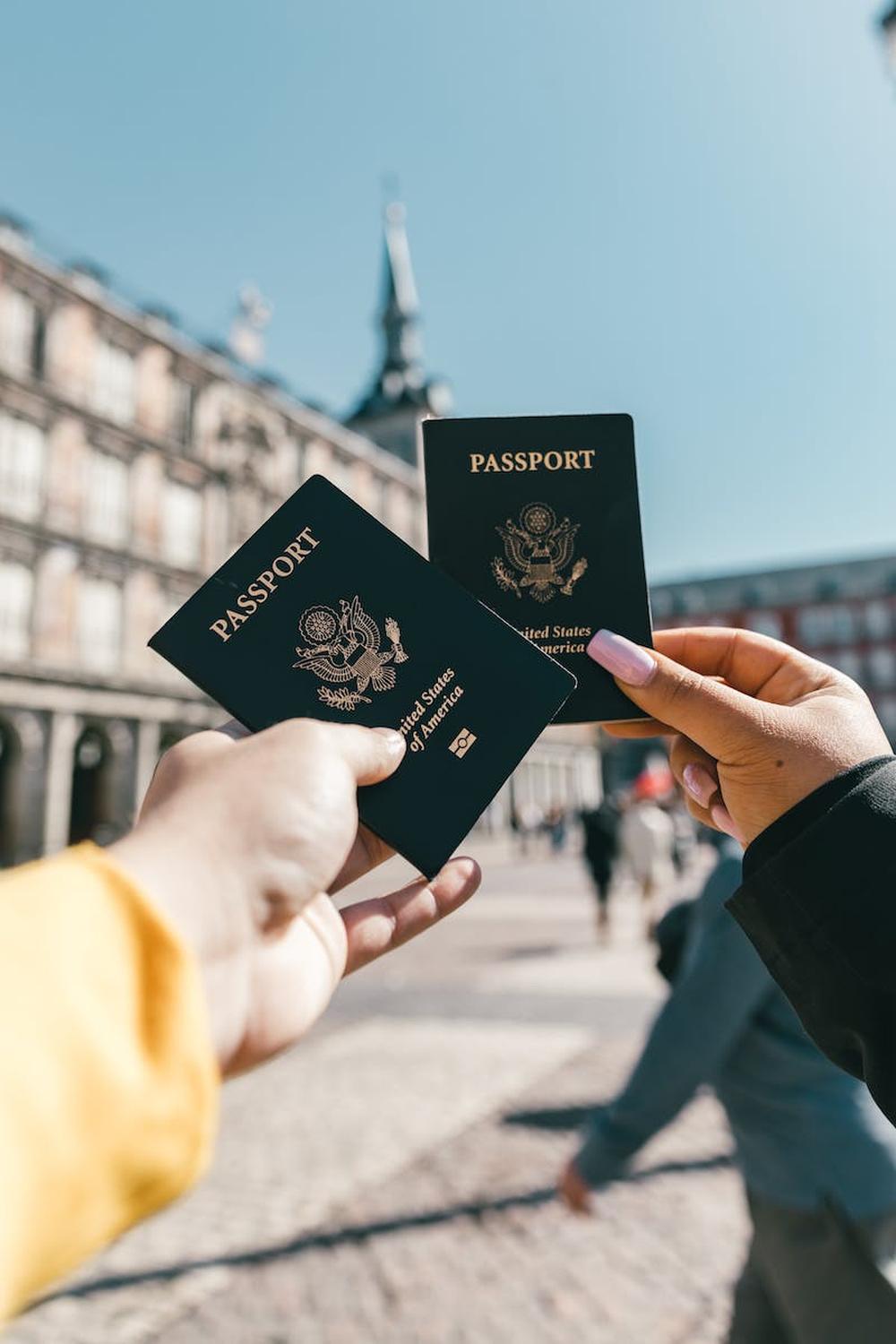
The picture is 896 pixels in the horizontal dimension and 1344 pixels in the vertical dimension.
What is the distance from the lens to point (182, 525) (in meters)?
30.3

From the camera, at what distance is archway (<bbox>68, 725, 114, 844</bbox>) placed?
2628 centimetres

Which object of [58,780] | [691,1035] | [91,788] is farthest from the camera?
[91,788]

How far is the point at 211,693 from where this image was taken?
1.33 m

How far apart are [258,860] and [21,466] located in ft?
90.1

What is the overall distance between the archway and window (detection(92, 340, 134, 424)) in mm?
9865

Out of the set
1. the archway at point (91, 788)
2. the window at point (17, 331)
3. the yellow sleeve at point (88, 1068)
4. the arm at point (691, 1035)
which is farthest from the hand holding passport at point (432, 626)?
the window at point (17, 331)

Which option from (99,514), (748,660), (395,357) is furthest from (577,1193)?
(395,357)

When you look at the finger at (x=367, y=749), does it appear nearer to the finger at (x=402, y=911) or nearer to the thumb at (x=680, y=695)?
the finger at (x=402, y=911)

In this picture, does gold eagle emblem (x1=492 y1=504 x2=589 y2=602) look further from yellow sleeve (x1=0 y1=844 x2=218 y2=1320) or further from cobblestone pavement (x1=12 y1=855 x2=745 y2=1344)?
cobblestone pavement (x1=12 y1=855 x2=745 y2=1344)

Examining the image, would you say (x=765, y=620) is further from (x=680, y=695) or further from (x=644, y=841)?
(x=680, y=695)

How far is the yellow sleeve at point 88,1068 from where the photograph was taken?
2.15 ft

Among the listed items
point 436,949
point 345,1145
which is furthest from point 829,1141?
point 436,949

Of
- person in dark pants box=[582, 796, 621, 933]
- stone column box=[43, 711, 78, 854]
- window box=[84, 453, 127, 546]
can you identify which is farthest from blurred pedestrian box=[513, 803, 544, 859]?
person in dark pants box=[582, 796, 621, 933]

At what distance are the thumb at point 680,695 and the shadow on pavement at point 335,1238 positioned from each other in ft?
10.5
